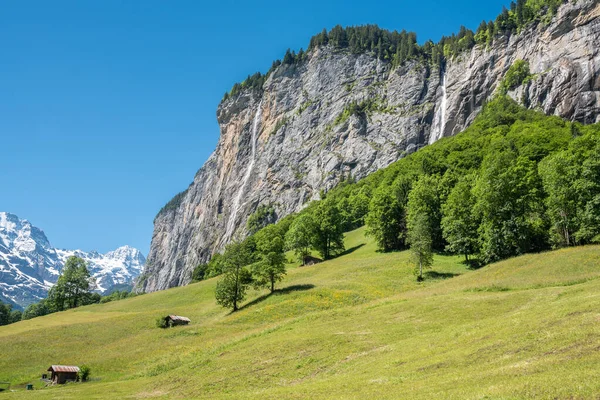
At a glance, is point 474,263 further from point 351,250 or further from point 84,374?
point 84,374

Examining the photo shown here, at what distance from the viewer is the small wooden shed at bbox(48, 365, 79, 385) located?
43.3 m

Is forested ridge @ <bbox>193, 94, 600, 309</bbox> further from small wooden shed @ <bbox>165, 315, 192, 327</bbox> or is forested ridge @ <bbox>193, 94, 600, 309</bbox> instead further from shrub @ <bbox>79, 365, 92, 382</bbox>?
shrub @ <bbox>79, 365, 92, 382</bbox>

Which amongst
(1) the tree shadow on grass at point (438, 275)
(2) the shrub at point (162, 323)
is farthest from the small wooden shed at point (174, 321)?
(1) the tree shadow on grass at point (438, 275)

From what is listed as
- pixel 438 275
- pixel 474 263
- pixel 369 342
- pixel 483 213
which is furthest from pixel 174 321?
pixel 483 213

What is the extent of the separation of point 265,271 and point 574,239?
4756 centimetres

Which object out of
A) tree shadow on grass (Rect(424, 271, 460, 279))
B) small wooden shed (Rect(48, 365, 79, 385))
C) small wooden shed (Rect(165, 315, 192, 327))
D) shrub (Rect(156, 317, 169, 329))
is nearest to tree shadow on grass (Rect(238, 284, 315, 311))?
small wooden shed (Rect(165, 315, 192, 327))

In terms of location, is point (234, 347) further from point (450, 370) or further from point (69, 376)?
point (450, 370)

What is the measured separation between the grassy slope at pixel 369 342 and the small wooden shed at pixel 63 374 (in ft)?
7.62

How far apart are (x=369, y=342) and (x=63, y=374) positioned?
31.8 metres

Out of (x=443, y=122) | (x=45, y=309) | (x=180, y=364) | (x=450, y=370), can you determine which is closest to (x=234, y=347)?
(x=180, y=364)

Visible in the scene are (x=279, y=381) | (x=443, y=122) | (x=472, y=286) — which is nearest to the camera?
(x=279, y=381)

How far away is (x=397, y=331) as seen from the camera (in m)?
36.4

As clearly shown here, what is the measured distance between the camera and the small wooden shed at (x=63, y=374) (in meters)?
43.3

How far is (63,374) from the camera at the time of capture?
43688 mm
